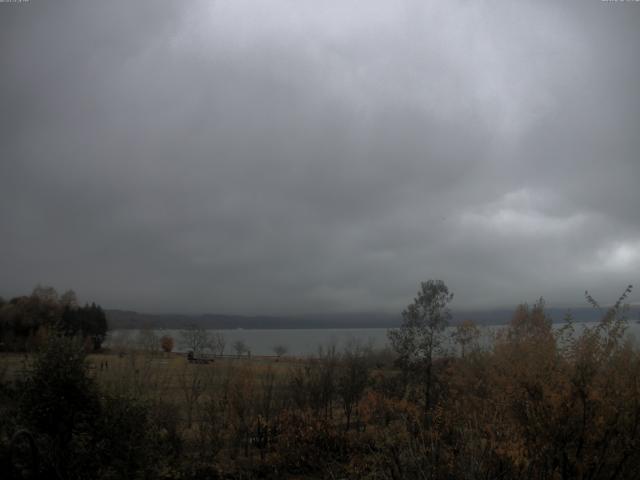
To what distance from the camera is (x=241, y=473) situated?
1417 centimetres

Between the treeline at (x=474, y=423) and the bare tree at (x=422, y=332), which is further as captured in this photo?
the bare tree at (x=422, y=332)

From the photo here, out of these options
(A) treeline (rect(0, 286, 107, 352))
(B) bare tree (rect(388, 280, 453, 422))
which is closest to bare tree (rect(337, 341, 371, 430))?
(B) bare tree (rect(388, 280, 453, 422))

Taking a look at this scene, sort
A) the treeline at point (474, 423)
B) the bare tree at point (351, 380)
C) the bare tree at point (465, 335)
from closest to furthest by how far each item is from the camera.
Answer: the treeline at point (474, 423)
the bare tree at point (351, 380)
the bare tree at point (465, 335)

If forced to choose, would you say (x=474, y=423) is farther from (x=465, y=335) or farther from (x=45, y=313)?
(x=45, y=313)

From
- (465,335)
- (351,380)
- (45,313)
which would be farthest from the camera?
(45,313)

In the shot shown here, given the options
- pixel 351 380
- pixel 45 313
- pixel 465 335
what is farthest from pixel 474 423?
pixel 45 313

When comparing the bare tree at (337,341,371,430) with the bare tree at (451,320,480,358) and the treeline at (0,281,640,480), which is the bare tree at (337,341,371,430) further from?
the treeline at (0,281,640,480)

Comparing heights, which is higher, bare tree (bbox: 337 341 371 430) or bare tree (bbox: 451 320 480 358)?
bare tree (bbox: 451 320 480 358)

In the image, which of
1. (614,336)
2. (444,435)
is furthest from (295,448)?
(614,336)

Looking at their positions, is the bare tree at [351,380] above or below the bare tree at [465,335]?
below

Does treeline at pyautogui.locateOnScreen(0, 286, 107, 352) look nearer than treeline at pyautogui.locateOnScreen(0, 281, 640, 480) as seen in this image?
No

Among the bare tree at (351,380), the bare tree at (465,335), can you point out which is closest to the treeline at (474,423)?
the bare tree at (351,380)

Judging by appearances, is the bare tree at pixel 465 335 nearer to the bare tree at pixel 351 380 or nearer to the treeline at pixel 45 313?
the bare tree at pixel 351 380

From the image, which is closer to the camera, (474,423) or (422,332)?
(474,423)
